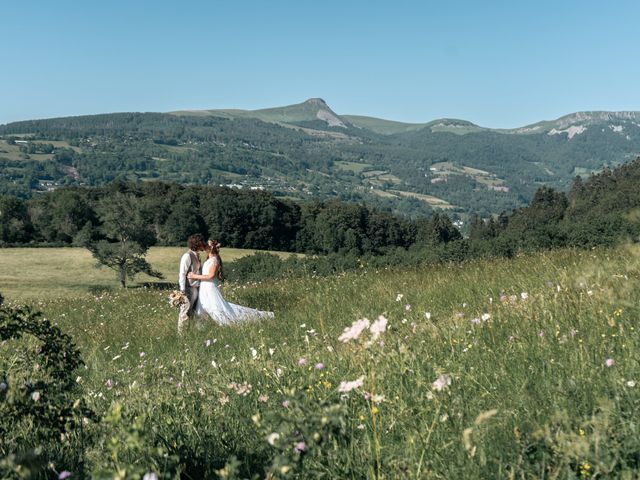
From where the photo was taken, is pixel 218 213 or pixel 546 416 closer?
pixel 546 416

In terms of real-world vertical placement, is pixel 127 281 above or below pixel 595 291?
below

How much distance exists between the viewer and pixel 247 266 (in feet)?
189

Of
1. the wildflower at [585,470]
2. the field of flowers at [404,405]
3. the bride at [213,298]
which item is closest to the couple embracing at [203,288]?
the bride at [213,298]

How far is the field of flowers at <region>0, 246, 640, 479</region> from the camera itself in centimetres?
260

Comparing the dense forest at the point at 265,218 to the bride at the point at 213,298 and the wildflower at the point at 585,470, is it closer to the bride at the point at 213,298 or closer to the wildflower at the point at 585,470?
the bride at the point at 213,298

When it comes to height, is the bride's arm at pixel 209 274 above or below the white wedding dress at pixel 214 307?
above

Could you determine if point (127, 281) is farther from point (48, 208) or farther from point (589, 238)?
point (589, 238)

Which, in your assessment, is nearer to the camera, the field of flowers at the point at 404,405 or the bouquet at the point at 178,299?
the field of flowers at the point at 404,405

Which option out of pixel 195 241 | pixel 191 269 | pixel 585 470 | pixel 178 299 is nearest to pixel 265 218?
pixel 191 269

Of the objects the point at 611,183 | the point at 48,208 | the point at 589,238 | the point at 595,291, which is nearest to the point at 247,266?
the point at 589,238

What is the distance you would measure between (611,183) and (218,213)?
3034 inches

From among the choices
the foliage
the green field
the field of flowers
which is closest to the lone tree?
the green field

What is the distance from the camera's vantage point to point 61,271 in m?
80.6

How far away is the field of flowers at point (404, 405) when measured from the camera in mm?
2604
